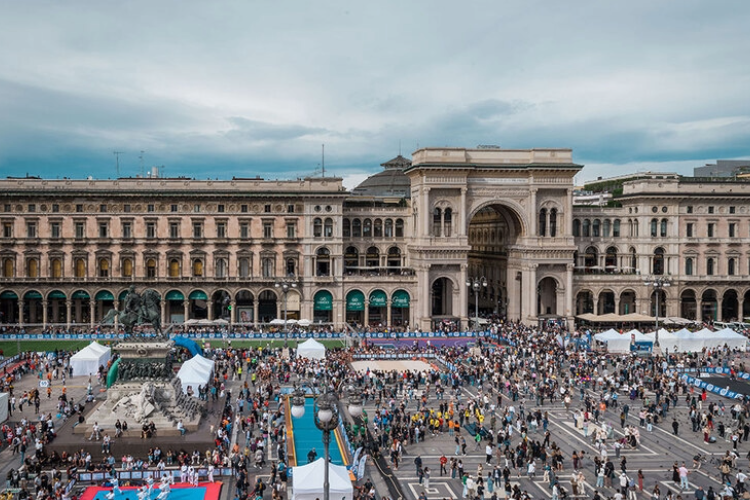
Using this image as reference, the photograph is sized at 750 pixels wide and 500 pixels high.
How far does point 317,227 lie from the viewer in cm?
7750

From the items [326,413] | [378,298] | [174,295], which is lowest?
[326,413]

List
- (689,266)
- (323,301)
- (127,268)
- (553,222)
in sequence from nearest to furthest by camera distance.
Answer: (127,268) → (323,301) → (553,222) → (689,266)

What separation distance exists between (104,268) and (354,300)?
82.9 feet

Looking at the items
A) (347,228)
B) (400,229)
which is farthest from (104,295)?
(400,229)

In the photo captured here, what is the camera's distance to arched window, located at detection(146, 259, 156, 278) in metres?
75.6

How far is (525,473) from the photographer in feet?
109

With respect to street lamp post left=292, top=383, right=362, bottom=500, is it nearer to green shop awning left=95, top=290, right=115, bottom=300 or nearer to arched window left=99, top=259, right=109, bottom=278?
green shop awning left=95, top=290, right=115, bottom=300

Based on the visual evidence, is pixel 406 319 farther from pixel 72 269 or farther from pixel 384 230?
pixel 72 269

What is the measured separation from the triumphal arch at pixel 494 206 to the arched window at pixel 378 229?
417cm

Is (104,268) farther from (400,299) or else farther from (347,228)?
(400,299)

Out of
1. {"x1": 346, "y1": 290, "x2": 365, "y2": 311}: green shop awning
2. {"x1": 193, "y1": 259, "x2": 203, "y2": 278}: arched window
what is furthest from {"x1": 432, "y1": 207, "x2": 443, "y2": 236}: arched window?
{"x1": 193, "y1": 259, "x2": 203, "y2": 278}: arched window

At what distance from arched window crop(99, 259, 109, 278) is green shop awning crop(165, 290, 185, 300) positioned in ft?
20.6

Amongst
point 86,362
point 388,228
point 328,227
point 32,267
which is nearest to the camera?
point 86,362

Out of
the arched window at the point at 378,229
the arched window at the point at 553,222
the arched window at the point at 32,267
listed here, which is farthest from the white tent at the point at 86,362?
the arched window at the point at 553,222
